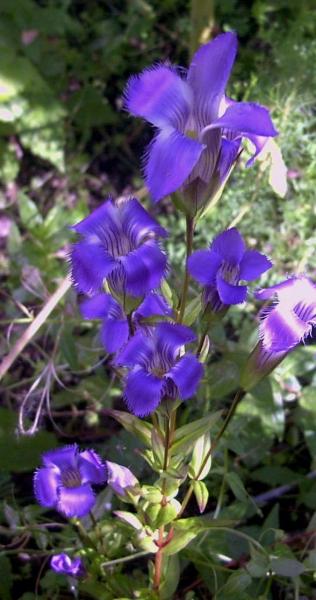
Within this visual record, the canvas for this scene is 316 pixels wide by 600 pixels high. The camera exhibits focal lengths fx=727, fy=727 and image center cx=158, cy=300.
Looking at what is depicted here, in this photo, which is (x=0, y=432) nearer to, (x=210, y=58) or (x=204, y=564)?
(x=204, y=564)

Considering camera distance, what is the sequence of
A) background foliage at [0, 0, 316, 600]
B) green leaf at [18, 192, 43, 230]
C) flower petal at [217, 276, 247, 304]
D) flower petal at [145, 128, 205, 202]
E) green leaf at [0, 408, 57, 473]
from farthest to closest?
green leaf at [18, 192, 43, 230] < green leaf at [0, 408, 57, 473] < background foliage at [0, 0, 316, 600] < flower petal at [217, 276, 247, 304] < flower petal at [145, 128, 205, 202]

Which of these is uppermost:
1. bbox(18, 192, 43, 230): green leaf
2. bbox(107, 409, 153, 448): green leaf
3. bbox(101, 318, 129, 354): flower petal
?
bbox(101, 318, 129, 354): flower petal

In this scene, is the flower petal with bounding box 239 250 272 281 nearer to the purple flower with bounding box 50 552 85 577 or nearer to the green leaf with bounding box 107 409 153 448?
the green leaf with bounding box 107 409 153 448

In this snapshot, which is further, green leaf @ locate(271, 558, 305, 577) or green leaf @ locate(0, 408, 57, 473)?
green leaf @ locate(0, 408, 57, 473)

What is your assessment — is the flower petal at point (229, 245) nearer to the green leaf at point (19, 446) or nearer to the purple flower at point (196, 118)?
the purple flower at point (196, 118)

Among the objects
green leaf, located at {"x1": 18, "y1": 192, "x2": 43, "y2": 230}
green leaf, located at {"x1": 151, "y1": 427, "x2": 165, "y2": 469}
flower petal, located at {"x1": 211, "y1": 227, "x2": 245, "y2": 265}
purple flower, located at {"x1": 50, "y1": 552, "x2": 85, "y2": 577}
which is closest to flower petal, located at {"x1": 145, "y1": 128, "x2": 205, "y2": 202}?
flower petal, located at {"x1": 211, "y1": 227, "x2": 245, "y2": 265}

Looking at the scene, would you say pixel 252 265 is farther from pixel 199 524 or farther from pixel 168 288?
pixel 199 524
